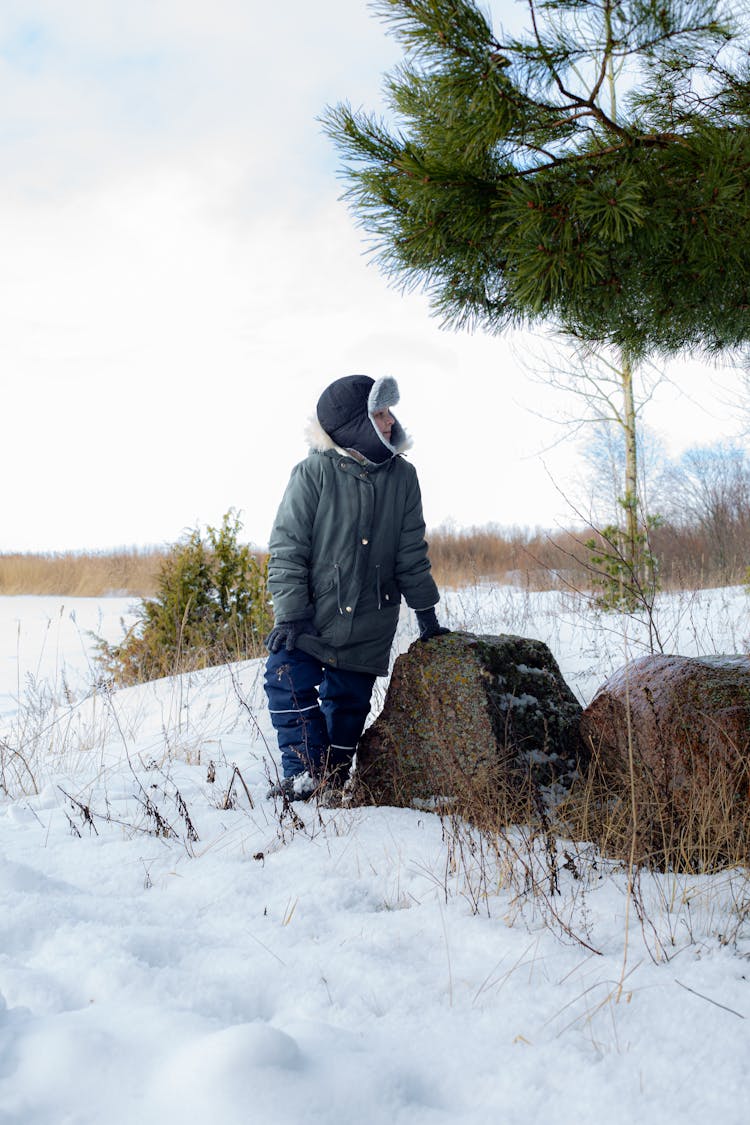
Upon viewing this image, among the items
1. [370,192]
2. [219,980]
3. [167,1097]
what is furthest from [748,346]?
[167,1097]

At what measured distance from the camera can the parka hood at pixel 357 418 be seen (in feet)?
11.8

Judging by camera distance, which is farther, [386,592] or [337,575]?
[386,592]

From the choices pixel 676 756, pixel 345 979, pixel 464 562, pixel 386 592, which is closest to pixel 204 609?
pixel 386 592

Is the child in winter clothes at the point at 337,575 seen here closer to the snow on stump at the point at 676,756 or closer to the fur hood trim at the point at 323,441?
the fur hood trim at the point at 323,441

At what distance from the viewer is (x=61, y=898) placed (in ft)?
7.87

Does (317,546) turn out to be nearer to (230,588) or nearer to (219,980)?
(219,980)

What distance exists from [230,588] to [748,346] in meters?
4.84

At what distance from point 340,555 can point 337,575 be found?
3.5 inches

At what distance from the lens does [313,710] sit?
354 centimetres

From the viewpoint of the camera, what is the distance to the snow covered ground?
1.49 meters

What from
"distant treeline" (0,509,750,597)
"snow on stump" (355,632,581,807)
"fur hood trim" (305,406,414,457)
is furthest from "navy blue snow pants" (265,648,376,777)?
"distant treeline" (0,509,750,597)

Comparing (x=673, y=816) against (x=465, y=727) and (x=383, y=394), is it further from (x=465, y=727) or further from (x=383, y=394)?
(x=383, y=394)

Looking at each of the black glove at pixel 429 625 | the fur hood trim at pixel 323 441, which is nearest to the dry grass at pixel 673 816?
the black glove at pixel 429 625

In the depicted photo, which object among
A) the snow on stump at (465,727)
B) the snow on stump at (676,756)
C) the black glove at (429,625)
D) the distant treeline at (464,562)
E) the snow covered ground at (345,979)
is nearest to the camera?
the snow covered ground at (345,979)
